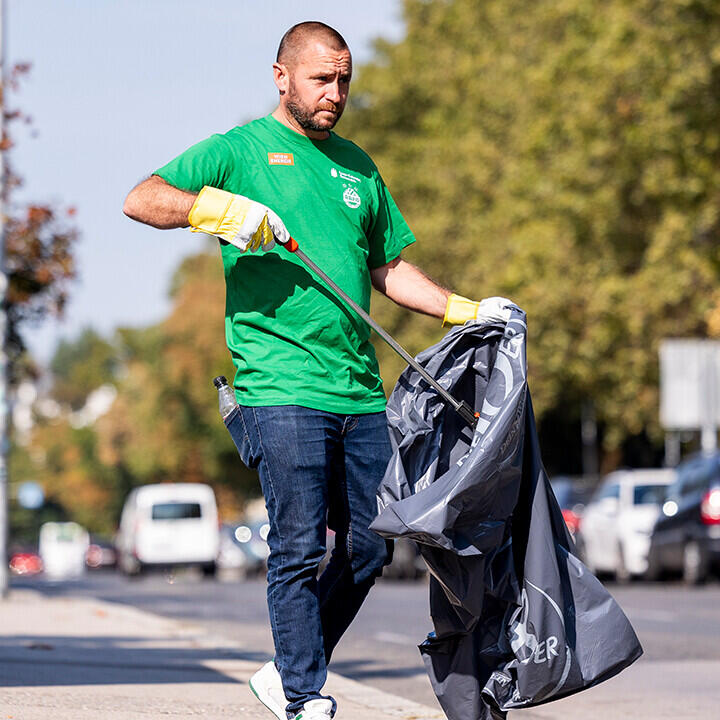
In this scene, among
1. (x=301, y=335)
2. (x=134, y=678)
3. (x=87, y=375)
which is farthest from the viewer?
(x=87, y=375)

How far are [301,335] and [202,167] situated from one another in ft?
1.91

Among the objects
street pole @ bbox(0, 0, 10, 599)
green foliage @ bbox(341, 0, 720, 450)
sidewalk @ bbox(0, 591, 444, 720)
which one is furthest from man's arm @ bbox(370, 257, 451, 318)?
green foliage @ bbox(341, 0, 720, 450)

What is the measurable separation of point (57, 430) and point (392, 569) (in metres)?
104

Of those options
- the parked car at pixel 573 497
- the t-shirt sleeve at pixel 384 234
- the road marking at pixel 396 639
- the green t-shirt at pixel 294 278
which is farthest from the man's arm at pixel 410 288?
the parked car at pixel 573 497

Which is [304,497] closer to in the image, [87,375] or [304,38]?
[304,38]

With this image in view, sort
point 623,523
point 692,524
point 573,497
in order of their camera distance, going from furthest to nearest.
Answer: point 573,497, point 623,523, point 692,524

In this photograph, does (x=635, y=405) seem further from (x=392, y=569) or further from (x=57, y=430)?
(x=57, y=430)

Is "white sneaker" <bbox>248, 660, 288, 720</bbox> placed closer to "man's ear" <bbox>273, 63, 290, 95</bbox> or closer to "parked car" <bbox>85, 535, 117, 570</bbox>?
"man's ear" <bbox>273, 63, 290, 95</bbox>

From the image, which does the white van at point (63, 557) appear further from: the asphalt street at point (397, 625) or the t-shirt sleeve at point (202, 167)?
the t-shirt sleeve at point (202, 167)

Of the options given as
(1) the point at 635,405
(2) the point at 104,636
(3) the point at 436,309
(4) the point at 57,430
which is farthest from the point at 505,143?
(4) the point at 57,430

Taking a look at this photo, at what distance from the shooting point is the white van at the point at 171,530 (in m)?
37.6

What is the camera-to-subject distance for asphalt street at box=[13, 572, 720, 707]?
10102mm

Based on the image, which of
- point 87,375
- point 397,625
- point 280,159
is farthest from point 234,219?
point 87,375

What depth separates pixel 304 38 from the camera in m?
5.44
